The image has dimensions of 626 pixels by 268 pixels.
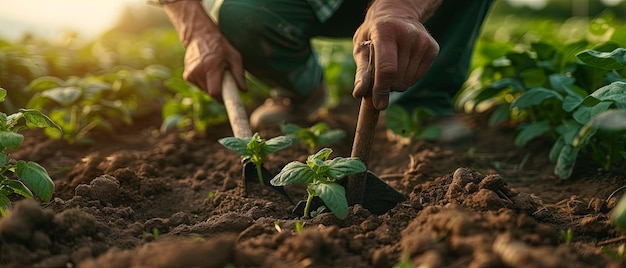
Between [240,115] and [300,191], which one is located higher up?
[240,115]

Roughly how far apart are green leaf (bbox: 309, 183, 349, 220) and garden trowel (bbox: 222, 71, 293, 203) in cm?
42

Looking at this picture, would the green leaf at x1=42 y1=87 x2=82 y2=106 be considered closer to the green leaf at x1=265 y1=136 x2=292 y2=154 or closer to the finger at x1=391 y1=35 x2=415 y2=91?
the green leaf at x1=265 y1=136 x2=292 y2=154

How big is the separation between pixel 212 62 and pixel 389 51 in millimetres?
1123

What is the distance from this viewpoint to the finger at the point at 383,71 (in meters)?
2.02

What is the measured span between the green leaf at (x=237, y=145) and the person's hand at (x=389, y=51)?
476 mm

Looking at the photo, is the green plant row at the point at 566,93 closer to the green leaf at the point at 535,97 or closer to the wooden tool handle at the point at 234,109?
the green leaf at the point at 535,97

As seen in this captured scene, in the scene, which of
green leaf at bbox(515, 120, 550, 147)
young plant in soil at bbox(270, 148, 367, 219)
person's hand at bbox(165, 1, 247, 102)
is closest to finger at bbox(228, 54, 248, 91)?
person's hand at bbox(165, 1, 247, 102)

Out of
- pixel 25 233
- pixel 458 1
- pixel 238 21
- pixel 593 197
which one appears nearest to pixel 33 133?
pixel 238 21

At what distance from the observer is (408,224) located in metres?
1.87

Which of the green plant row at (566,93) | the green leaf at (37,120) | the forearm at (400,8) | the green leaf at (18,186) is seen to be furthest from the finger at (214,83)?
the green plant row at (566,93)

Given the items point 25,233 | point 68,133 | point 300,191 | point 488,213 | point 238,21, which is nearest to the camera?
point 25,233

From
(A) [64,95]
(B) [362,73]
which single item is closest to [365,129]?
(B) [362,73]

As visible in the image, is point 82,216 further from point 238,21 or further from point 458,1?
point 458,1

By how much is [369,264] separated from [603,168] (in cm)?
149
